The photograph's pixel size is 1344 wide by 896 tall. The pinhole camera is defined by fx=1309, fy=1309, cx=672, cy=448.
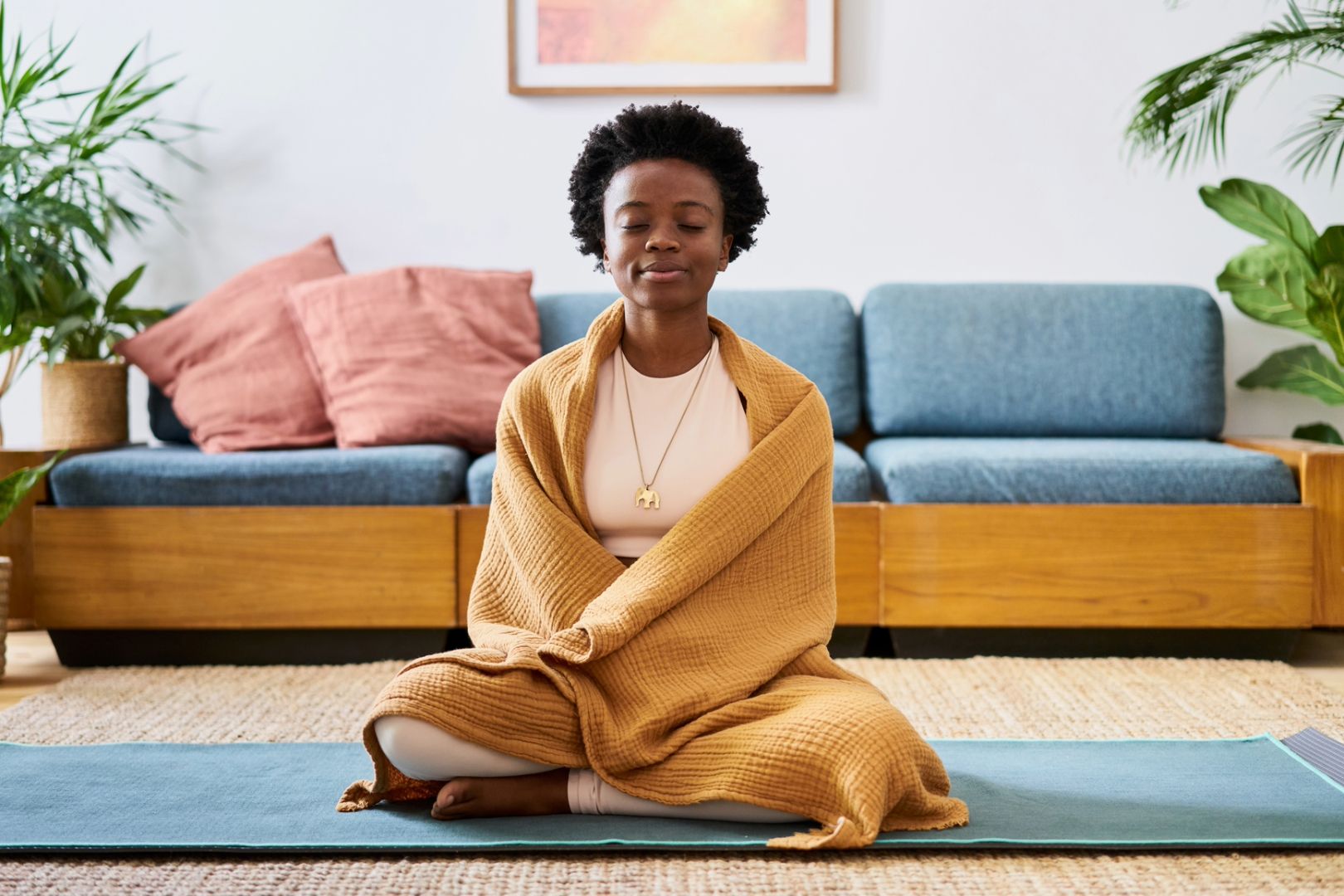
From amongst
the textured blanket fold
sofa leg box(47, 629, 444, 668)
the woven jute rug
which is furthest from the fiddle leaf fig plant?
sofa leg box(47, 629, 444, 668)

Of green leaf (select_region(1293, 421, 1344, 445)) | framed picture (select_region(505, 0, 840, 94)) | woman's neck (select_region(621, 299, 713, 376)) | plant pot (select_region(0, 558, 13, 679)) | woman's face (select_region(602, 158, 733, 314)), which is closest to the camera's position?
woman's face (select_region(602, 158, 733, 314))

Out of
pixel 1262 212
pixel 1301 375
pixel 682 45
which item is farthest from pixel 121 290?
pixel 1301 375

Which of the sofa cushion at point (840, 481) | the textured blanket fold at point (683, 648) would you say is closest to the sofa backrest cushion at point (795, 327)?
the sofa cushion at point (840, 481)

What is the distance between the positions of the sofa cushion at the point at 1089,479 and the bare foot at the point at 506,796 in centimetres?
132

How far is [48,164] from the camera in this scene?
11.6 feet

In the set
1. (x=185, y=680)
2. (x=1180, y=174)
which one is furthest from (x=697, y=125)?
(x=1180, y=174)

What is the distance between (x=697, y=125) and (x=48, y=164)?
2.40 meters

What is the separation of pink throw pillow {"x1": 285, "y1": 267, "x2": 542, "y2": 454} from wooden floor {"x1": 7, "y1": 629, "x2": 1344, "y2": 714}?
0.82 metres

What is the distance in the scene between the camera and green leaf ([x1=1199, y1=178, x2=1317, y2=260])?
3.13 metres

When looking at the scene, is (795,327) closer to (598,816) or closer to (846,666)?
(846,666)

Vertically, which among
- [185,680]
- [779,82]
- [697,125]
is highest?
[779,82]

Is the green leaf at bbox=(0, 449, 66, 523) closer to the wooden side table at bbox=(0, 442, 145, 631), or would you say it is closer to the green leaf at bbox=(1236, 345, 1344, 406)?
A: the wooden side table at bbox=(0, 442, 145, 631)

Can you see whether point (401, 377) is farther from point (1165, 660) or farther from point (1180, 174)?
point (1180, 174)

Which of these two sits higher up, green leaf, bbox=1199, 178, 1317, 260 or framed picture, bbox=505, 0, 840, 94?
framed picture, bbox=505, 0, 840, 94
